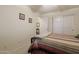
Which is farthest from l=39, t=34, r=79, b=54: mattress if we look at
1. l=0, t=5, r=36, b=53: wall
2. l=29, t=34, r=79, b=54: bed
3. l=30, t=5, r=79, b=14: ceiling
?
l=30, t=5, r=79, b=14: ceiling

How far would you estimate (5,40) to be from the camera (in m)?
1.38

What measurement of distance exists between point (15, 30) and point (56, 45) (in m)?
0.67

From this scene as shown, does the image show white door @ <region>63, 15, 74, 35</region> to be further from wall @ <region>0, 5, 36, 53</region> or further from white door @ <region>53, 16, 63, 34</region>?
wall @ <region>0, 5, 36, 53</region>

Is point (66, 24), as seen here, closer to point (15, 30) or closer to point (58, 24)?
point (58, 24)

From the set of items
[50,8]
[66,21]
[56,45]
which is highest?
[50,8]

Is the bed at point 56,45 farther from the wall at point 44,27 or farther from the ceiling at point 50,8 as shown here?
the ceiling at point 50,8

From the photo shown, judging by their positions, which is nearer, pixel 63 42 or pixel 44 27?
pixel 63 42

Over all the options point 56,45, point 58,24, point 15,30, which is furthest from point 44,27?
point 15,30

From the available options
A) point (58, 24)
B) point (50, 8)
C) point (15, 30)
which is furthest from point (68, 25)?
point (15, 30)

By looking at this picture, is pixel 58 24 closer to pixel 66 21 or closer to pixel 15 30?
pixel 66 21

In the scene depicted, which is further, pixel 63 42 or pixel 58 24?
pixel 58 24

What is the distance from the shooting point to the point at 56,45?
4.54 feet

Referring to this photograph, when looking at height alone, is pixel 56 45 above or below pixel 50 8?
below
